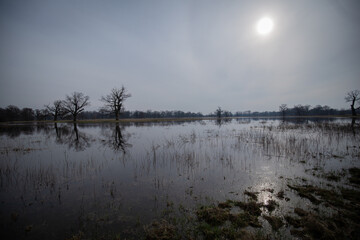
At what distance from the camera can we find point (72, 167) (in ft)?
27.2

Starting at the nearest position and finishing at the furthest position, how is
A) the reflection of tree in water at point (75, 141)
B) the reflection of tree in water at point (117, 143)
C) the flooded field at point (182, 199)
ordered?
the flooded field at point (182, 199)
the reflection of tree in water at point (117, 143)
the reflection of tree in water at point (75, 141)

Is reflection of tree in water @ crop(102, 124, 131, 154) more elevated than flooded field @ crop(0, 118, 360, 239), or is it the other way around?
reflection of tree in water @ crop(102, 124, 131, 154)

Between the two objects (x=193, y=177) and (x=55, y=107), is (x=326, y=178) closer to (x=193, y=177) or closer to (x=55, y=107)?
(x=193, y=177)

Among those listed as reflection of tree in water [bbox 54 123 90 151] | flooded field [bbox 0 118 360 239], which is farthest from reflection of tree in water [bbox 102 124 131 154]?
flooded field [bbox 0 118 360 239]

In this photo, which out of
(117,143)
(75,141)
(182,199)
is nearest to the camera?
(182,199)

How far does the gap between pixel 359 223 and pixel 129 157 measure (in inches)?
418

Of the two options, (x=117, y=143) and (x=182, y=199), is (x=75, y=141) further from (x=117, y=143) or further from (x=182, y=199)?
(x=182, y=199)

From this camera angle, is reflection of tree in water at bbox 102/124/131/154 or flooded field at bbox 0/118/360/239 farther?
reflection of tree in water at bbox 102/124/131/154

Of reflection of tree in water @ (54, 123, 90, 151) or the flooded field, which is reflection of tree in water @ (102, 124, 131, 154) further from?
the flooded field

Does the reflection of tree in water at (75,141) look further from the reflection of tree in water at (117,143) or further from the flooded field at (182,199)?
the flooded field at (182,199)

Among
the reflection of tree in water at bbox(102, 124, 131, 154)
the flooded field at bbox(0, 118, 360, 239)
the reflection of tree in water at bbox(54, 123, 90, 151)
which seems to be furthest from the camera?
the reflection of tree in water at bbox(54, 123, 90, 151)

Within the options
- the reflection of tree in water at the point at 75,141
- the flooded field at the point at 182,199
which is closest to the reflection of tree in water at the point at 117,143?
the reflection of tree in water at the point at 75,141

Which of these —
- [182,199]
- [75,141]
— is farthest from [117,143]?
[182,199]

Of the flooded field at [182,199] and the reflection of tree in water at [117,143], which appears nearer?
the flooded field at [182,199]
